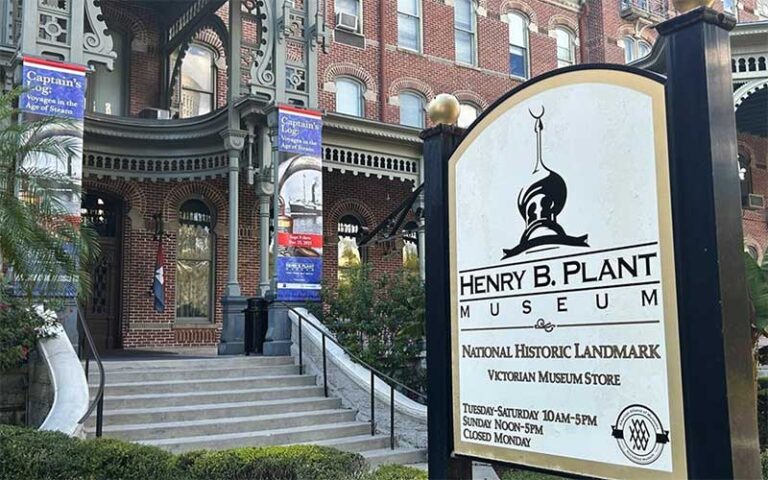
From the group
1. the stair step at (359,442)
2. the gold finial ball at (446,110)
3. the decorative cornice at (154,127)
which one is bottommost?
the stair step at (359,442)

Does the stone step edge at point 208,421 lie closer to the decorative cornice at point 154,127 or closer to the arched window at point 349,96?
the decorative cornice at point 154,127

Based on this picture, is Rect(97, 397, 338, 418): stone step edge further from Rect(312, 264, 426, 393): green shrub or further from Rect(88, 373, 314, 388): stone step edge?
Rect(312, 264, 426, 393): green shrub

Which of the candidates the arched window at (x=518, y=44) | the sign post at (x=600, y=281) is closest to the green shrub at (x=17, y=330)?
the sign post at (x=600, y=281)

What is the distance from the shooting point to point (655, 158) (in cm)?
260

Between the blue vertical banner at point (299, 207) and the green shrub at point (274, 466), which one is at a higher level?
the blue vertical banner at point (299, 207)

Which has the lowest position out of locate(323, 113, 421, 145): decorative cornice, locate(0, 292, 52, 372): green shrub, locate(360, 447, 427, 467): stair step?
locate(360, 447, 427, 467): stair step

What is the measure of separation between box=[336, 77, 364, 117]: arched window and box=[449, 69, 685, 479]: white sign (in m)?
17.2

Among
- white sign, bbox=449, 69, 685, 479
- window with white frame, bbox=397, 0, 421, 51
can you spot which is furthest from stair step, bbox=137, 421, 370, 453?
window with white frame, bbox=397, 0, 421, 51

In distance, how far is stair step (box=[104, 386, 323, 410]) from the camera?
30.3ft

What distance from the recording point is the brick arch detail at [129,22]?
17.1 metres

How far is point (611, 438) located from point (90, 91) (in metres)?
16.4

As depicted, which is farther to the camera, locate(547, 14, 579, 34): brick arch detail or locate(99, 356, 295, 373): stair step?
locate(547, 14, 579, 34): brick arch detail

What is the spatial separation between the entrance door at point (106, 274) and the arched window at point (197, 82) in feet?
9.37

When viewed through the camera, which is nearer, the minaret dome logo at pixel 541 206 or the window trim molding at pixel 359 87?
the minaret dome logo at pixel 541 206
